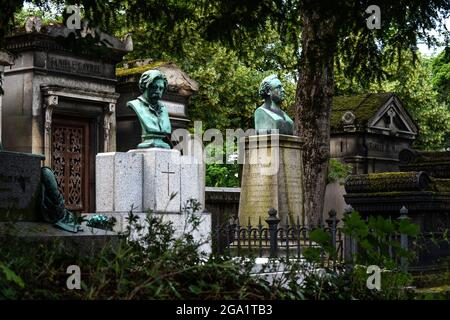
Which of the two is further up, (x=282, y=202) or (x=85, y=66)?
(x=85, y=66)

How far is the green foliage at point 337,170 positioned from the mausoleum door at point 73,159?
5872 mm

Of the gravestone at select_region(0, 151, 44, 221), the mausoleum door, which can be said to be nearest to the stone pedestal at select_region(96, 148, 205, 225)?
the gravestone at select_region(0, 151, 44, 221)

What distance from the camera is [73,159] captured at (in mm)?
16938

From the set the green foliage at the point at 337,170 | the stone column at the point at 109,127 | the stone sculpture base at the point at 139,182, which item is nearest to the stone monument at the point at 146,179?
the stone sculpture base at the point at 139,182

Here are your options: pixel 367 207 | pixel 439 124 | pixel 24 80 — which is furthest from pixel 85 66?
pixel 439 124

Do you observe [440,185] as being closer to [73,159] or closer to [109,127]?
[109,127]

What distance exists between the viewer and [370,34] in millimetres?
7605

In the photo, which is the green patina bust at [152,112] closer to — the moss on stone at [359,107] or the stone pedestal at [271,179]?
the stone pedestal at [271,179]

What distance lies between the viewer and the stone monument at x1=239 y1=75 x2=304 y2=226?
1313cm

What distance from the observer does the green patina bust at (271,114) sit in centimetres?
1355

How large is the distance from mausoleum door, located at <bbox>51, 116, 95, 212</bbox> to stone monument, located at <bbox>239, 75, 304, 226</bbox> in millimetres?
4665

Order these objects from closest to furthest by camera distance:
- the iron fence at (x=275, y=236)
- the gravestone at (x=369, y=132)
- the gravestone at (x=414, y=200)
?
the iron fence at (x=275, y=236), the gravestone at (x=414, y=200), the gravestone at (x=369, y=132)
